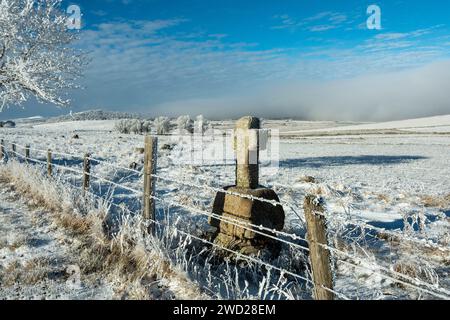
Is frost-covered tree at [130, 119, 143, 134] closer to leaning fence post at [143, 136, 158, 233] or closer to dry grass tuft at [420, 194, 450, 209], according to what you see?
dry grass tuft at [420, 194, 450, 209]

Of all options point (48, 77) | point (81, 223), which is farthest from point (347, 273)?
point (48, 77)

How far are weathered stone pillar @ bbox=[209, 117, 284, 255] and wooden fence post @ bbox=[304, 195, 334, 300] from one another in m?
2.15

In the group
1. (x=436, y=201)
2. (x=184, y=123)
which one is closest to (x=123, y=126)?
(x=184, y=123)

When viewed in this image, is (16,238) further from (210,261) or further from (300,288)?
(300,288)

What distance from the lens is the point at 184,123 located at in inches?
2372

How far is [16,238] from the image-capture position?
231 inches

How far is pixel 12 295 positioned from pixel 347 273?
4121 mm

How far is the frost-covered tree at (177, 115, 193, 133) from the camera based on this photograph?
5824cm

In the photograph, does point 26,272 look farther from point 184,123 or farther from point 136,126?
point 184,123

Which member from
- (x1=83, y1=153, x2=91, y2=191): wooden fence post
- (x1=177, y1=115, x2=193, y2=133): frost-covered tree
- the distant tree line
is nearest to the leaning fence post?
(x1=83, y1=153, x2=91, y2=191): wooden fence post

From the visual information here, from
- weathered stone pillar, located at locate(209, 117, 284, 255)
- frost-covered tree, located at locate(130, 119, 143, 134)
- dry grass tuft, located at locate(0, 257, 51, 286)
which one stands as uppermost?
frost-covered tree, located at locate(130, 119, 143, 134)

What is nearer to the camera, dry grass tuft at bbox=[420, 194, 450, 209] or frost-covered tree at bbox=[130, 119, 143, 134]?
dry grass tuft at bbox=[420, 194, 450, 209]

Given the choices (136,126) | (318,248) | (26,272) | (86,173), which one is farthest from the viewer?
(136,126)

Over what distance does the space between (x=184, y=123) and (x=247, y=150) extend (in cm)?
5468
